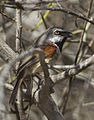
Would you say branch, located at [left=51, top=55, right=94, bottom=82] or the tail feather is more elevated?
Result: branch, located at [left=51, top=55, right=94, bottom=82]

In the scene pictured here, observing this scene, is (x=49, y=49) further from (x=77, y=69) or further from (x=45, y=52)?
(x=77, y=69)

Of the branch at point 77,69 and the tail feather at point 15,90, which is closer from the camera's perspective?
the branch at point 77,69

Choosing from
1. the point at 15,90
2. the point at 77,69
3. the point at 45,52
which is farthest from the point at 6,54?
the point at 77,69

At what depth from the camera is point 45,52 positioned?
12.1ft

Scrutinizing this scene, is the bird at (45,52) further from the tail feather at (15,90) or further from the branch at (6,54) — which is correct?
the branch at (6,54)

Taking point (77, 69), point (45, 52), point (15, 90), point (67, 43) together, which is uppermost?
point (77, 69)

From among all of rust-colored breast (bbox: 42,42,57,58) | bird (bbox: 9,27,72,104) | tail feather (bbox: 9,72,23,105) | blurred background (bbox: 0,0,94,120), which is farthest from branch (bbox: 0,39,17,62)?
blurred background (bbox: 0,0,94,120)

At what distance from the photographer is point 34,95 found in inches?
134

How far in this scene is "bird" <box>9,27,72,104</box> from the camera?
135 inches

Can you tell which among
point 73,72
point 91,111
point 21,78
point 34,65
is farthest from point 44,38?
point 91,111

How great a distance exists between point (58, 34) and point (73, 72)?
153 centimetres

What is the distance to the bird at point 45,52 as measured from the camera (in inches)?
135

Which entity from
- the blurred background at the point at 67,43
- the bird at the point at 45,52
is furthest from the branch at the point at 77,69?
the blurred background at the point at 67,43

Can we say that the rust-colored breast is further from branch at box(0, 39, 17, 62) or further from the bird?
branch at box(0, 39, 17, 62)
